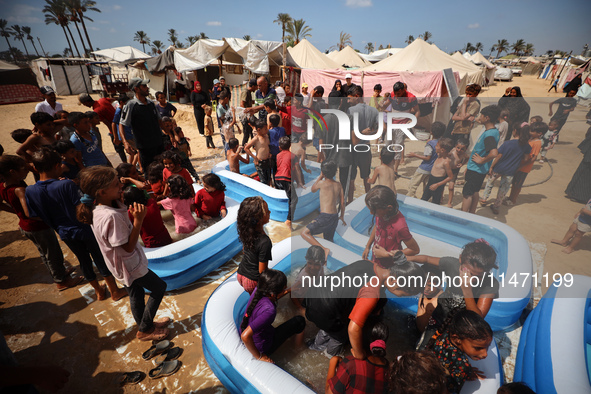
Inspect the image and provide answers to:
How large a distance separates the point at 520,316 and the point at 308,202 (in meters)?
3.27

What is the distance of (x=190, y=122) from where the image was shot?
1193 cm

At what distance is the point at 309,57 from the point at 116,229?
49.9ft

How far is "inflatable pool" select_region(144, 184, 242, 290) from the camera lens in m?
3.09

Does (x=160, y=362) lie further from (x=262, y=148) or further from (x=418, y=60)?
(x=418, y=60)

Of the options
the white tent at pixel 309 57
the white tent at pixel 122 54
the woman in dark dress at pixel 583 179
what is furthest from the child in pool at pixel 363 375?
the white tent at pixel 122 54

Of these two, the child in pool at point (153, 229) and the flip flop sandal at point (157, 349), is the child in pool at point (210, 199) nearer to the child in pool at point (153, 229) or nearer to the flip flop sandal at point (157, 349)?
the child in pool at point (153, 229)

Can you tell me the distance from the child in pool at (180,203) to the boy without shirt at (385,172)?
2519 mm

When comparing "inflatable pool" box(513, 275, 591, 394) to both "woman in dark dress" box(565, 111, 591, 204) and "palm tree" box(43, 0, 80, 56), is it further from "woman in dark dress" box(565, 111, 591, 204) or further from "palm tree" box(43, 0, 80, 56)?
"palm tree" box(43, 0, 80, 56)

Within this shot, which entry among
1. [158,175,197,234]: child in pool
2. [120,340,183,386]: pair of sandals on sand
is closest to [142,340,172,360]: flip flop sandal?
[120,340,183,386]: pair of sandals on sand

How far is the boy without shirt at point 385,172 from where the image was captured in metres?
3.00

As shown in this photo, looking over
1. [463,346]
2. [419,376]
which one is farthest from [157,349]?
[463,346]

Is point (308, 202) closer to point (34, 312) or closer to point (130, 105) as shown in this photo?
point (130, 105)

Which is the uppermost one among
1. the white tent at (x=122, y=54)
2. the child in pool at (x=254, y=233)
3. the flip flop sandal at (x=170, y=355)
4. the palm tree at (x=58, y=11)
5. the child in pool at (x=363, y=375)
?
the palm tree at (x=58, y=11)

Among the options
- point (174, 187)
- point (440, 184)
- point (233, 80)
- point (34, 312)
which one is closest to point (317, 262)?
point (440, 184)
